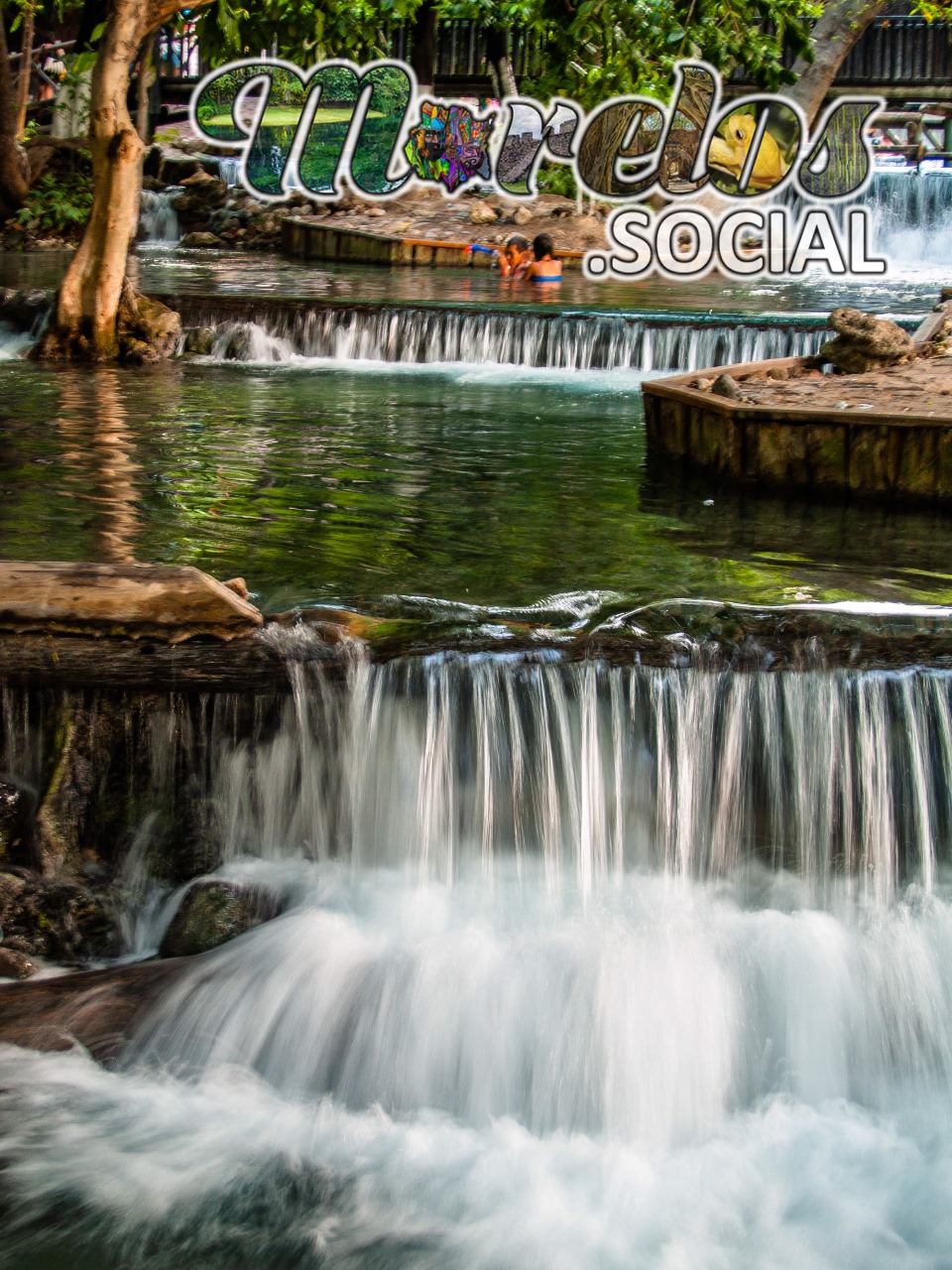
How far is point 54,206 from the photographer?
26.0 metres

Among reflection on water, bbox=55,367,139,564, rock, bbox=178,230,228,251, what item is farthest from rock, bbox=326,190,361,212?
reflection on water, bbox=55,367,139,564

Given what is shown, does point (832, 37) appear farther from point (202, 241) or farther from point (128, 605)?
point (128, 605)

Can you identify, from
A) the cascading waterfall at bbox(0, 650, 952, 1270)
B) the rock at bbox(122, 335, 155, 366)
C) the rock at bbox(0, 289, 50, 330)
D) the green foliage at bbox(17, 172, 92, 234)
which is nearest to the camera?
the cascading waterfall at bbox(0, 650, 952, 1270)

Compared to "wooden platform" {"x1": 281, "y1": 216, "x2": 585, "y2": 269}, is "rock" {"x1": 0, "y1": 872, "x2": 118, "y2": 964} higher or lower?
lower

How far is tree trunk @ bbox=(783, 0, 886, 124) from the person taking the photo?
93.0 ft

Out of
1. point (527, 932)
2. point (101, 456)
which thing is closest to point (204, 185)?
point (101, 456)

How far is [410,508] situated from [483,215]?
767 inches

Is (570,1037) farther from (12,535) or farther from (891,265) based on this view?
(891,265)

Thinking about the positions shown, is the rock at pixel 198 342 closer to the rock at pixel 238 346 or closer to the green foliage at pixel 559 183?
the rock at pixel 238 346

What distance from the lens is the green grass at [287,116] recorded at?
119 feet

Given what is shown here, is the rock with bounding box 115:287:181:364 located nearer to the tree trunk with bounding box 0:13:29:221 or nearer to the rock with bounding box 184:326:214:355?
the rock with bounding box 184:326:214:355

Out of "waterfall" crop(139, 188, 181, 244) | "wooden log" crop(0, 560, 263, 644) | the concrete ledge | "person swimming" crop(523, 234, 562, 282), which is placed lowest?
"wooden log" crop(0, 560, 263, 644)

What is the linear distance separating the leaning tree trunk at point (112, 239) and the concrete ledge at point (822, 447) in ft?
22.2

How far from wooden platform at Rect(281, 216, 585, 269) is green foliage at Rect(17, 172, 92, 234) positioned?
3.65 meters
